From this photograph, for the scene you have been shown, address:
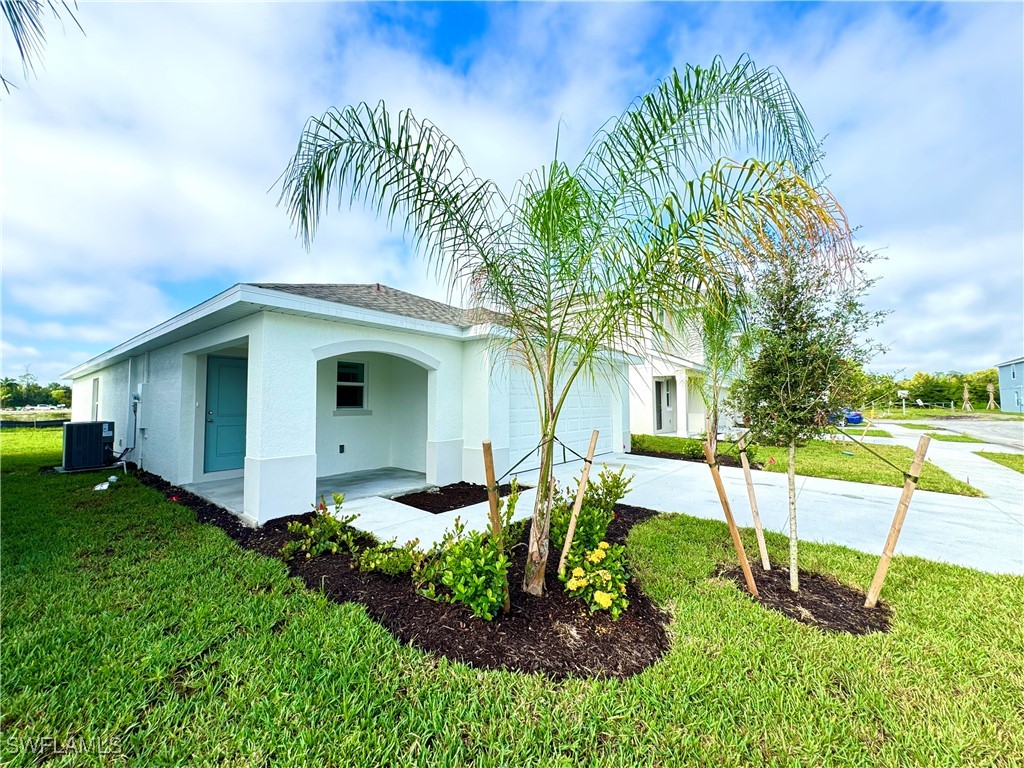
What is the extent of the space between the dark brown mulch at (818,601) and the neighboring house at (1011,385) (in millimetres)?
51007

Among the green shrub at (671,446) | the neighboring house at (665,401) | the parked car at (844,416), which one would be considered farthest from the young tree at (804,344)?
the neighboring house at (665,401)

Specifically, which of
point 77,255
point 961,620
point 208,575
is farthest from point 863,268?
point 77,255

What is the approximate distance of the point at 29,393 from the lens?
29.9 meters

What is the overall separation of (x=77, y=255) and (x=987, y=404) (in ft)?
210

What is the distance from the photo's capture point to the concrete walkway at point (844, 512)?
16.4ft

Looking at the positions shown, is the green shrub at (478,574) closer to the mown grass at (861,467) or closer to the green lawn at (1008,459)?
the mown grass at (861,467)

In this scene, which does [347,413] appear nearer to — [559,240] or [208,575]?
[208,575]

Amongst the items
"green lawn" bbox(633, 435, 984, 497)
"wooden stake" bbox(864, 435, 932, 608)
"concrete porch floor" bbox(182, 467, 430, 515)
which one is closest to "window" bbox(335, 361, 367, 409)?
"concrete porch floor" bbox(182, 467, 430, 515)

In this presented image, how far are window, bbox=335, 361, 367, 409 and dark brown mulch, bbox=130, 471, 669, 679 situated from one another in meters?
5.21

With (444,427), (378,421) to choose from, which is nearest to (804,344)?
(444,427)

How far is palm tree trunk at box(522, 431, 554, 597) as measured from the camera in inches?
139

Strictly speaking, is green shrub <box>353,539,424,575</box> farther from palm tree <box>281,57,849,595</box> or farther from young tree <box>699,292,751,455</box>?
young tree <box>699,292,751,455</box>

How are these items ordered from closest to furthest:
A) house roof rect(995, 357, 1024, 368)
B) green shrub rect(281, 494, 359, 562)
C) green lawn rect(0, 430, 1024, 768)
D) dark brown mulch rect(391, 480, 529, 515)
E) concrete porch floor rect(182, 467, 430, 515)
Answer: green lawn rect(0, 430, 1024, 768)
green shrub rect(281, 494, 359, 562)
dark brown mulch rect(391, 480, 529, 515)
concrete porch floor rect(182, 467, 430, 515)
house roof rect(995, 357, 1024, 368)

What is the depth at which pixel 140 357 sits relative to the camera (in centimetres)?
1046
